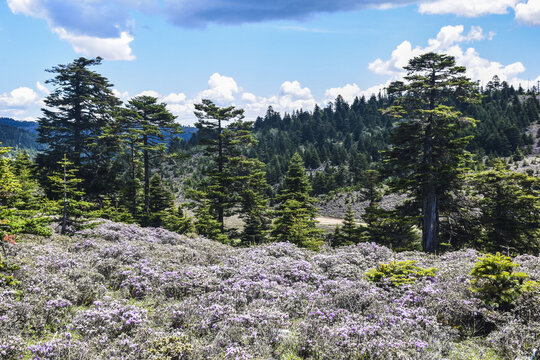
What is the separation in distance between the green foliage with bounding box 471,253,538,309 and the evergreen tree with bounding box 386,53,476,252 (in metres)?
14.8

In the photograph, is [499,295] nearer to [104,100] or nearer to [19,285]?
[19,285]

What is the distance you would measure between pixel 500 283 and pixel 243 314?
5496mm

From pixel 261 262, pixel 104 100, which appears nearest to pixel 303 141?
pixel 104 100

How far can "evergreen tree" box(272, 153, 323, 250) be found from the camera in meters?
20.0

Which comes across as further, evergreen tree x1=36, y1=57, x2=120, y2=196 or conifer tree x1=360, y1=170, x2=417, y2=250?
evergreen tree x1=36, y1=57, x2=120, y2=196

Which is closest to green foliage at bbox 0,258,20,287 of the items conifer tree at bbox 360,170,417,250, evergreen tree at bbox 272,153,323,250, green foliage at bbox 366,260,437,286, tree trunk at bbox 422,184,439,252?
green foliage at bbox 366,260,437,286

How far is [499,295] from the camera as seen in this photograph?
6.13 m

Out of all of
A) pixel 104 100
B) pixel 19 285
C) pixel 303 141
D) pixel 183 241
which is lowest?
pixel 183 241

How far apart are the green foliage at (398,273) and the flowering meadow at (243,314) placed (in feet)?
0.56

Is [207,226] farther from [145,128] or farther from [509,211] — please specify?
[509,211]

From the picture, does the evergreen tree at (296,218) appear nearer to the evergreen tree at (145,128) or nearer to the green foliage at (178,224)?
the green foliage at (178,224)

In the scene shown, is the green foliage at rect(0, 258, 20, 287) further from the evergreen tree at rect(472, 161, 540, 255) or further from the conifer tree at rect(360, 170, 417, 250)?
the evergreen tree at rect(472, 161, 540, 255)

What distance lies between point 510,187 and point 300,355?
70.8 feet

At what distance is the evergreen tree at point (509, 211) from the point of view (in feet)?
63.7
